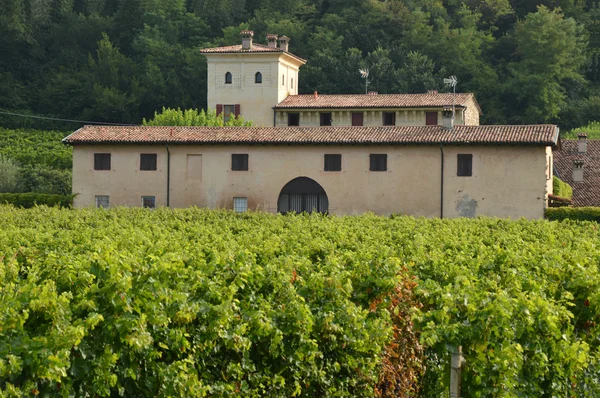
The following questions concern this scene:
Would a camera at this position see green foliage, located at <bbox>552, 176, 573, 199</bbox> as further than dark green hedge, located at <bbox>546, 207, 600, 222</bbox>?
Yes

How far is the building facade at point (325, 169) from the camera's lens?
43.9 meters

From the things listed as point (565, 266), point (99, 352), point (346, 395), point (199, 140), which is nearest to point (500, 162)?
point (199, 140)

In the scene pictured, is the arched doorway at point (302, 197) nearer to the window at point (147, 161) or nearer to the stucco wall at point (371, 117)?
the window at point (147, 161)

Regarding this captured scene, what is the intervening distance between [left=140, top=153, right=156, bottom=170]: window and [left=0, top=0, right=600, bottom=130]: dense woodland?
124 ft

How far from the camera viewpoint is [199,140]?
4688cm

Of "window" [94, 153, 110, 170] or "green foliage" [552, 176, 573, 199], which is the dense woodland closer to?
"green foliage" [552, 176, 573, 199]

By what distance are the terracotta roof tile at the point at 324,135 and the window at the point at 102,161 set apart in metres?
0.68

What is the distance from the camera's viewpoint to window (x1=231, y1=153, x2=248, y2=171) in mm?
46938

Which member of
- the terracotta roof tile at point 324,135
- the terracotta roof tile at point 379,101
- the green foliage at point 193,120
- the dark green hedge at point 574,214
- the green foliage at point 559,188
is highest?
the terracotta roof tile at point 379,101

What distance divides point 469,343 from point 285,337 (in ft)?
6.22

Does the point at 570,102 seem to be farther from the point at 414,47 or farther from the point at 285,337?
the point at 285,337

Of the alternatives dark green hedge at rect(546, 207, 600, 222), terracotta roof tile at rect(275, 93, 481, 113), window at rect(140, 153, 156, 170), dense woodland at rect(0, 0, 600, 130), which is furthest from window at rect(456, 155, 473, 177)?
dense woodland at rect(0, 0, 600, 130)

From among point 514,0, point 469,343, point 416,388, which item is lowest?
point 416,388

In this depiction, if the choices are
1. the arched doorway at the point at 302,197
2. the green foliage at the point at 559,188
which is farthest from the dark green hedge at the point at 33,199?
the green foliage at the point at 559,188
